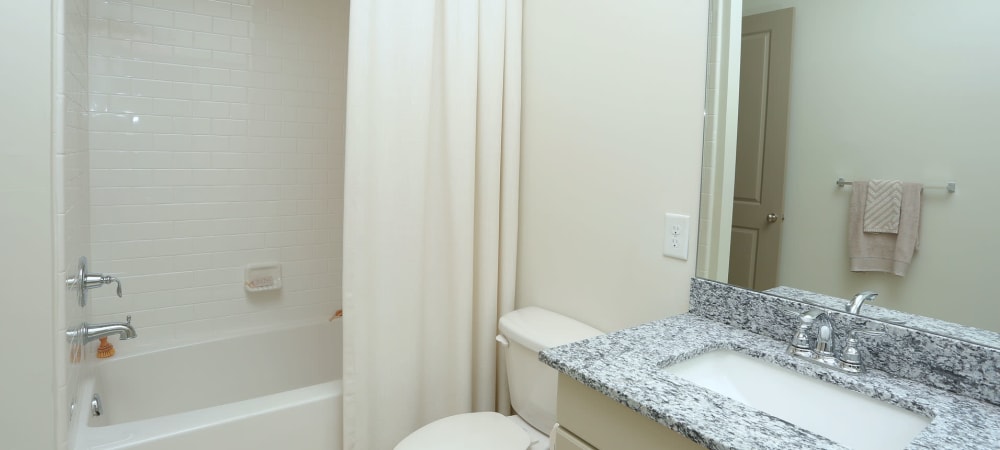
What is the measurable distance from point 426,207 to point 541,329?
57 cm

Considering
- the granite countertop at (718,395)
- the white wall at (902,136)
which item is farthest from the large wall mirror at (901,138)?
the granite countertop at (718,395)

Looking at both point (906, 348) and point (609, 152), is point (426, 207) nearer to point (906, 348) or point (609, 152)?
point (609, 152)

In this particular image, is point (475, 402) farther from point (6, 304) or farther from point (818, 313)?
point (6, 304)

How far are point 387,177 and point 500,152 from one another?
0.45 m

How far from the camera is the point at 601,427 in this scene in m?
0.94

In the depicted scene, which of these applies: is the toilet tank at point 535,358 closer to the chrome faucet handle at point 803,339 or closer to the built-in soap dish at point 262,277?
the chrome faucet handle at point 803,339

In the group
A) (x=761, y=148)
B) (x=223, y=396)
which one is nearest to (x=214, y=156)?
(x=223, y=396)

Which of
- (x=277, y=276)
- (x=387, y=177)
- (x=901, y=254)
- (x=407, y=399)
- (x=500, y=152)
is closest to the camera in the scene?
(x=901, y=254)

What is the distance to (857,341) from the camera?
3.31ft

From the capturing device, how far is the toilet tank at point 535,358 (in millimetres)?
1551

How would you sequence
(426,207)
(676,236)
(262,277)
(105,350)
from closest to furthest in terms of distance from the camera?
(676,236)
(426,207)
(105,350)
(262,277)

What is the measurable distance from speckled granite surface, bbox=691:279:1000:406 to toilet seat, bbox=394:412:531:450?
27.6 inches

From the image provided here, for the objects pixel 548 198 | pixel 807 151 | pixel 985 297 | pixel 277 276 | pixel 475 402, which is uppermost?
pixel 807 151

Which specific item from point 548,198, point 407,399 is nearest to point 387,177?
point 548,198
